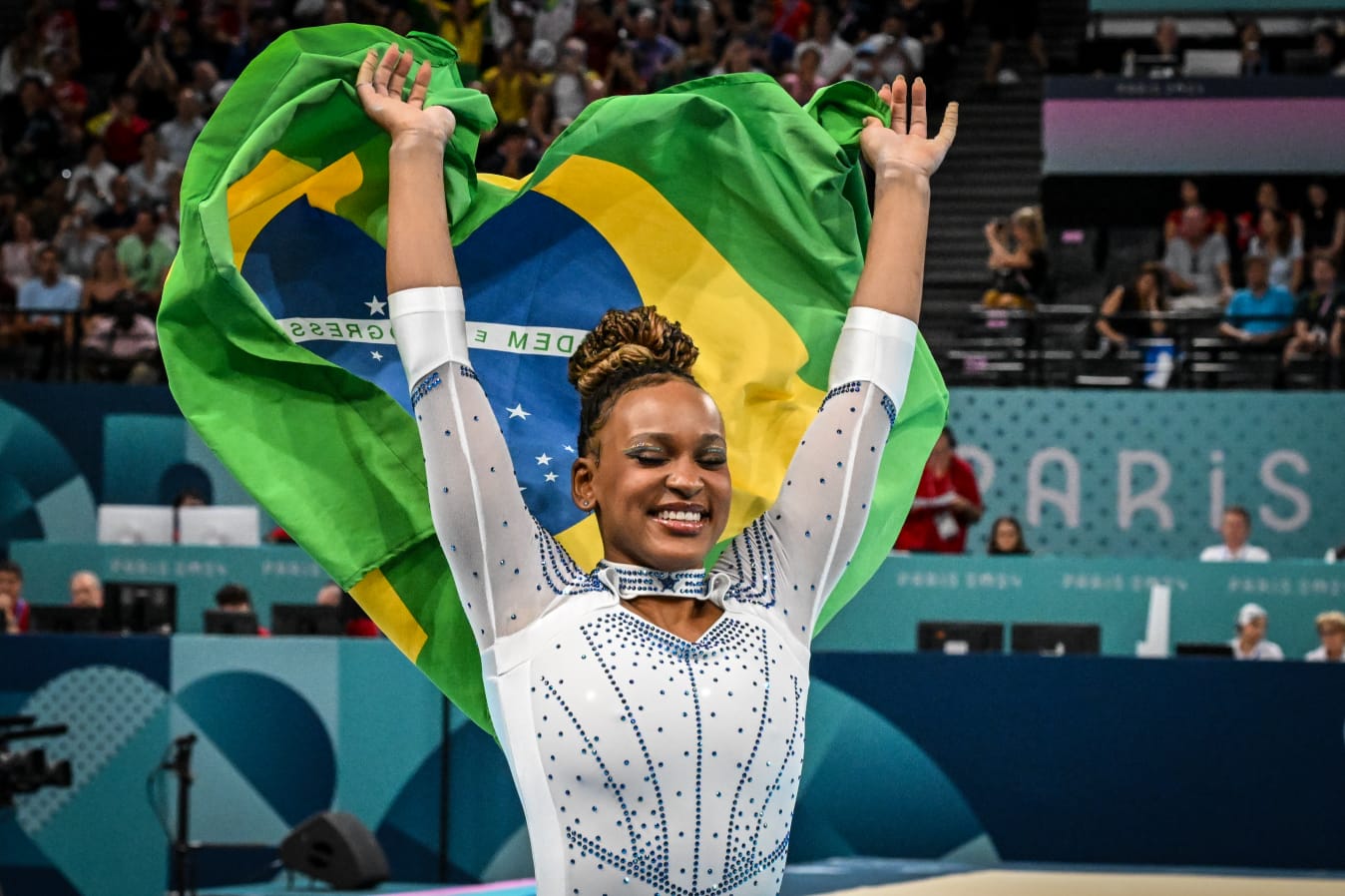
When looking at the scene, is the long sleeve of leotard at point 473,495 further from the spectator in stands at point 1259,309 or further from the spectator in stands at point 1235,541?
the spectator in stands at point 1259,309

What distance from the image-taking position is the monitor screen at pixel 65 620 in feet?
28.7

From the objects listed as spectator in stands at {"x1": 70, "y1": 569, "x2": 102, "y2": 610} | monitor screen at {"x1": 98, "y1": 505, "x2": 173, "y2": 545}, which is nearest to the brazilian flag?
spectator in stands at {"x1": 70, "y1": 569, "x2": 102, "y2": 610}

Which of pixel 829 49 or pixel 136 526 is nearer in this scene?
pixel 136 526

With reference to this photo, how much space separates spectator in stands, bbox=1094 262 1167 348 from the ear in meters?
8.54

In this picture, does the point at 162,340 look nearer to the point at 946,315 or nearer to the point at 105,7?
the point at 946,315

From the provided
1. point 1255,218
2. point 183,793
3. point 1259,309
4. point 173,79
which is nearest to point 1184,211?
point 1255,218

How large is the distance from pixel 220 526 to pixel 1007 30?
7058mm

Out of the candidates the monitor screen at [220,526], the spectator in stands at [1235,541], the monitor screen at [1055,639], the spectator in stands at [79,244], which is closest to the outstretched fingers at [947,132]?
the monitor screen at [1055,639]

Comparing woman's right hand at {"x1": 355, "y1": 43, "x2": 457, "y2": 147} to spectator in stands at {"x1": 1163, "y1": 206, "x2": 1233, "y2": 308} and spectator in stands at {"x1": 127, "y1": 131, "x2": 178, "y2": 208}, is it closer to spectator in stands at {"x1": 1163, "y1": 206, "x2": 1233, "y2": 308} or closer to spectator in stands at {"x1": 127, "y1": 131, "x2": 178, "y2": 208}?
spectator in stands at {"x1": 1163, "y1": 206, "x2": 1233, "y2": 308}

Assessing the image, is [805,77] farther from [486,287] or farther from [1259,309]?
[486,287]

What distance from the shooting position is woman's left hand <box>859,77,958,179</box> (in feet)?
9.74

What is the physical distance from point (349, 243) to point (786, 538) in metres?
0.97

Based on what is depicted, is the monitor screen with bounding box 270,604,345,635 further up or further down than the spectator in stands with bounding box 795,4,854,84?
further down

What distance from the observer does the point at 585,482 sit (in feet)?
8.76
